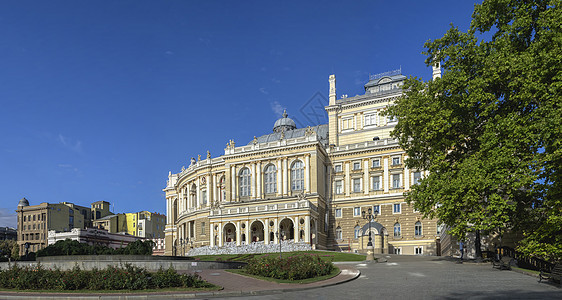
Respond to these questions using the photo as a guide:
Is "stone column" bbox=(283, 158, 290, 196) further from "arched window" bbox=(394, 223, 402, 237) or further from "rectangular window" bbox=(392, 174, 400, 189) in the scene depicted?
"arched window" bbox=(394, 223, 402, 237)

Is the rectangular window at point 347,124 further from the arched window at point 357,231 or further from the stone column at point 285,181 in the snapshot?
the arched window at point 357,231

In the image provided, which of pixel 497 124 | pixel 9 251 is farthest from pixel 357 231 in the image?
pixel 9 251

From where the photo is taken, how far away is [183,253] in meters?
83.4

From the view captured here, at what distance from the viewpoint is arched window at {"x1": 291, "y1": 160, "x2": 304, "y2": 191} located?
72.4m

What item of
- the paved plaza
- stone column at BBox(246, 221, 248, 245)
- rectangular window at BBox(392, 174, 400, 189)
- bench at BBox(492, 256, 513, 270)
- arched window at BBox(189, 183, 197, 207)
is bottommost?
stone column at BBox(246, 221, 248, 245)

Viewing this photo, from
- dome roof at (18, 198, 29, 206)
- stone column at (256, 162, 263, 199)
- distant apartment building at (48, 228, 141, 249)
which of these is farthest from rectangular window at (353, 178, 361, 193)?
dome roof at (18, 198, 29, 206)

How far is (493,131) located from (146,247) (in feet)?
92.5

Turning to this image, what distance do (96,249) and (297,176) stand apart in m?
37.6

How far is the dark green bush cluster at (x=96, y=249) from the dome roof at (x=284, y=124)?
54.0 m

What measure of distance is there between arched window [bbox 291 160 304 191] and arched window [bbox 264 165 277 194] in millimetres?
3047

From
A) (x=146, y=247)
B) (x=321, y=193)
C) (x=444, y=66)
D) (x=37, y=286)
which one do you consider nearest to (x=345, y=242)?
(x=321, y=193)

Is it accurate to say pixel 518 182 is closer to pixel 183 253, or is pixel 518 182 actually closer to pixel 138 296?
pixel 138 296

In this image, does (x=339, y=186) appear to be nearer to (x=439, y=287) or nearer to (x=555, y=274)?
(x=439, y=287)

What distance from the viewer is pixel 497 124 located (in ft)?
93.7
